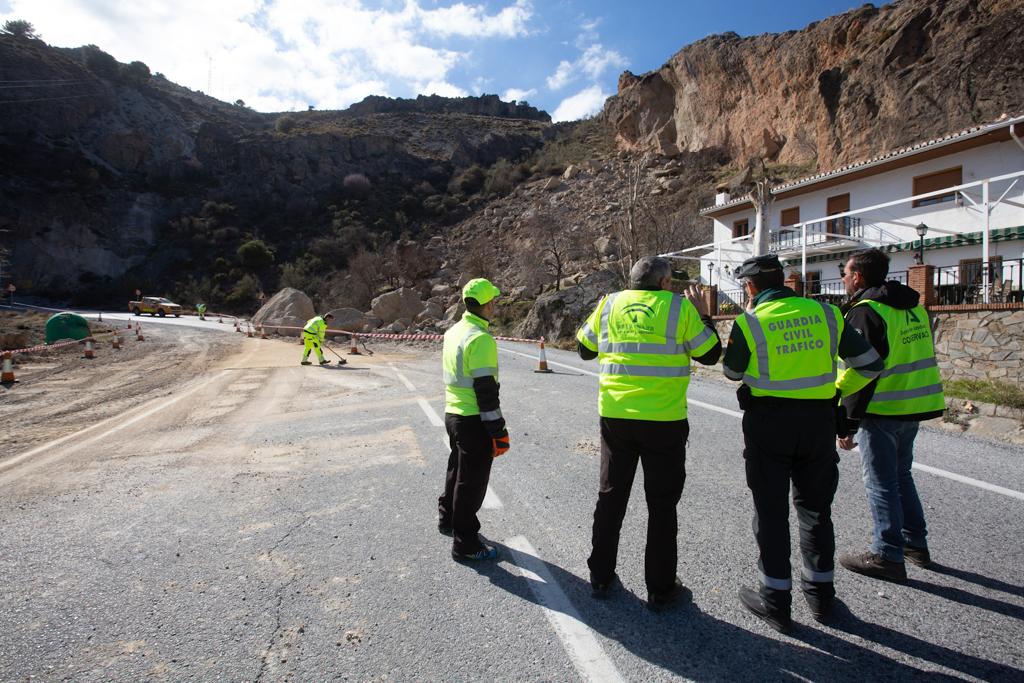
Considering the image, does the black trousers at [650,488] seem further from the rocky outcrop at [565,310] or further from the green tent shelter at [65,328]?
the green tent shelter at [65,328]

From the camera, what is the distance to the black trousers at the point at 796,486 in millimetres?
2609

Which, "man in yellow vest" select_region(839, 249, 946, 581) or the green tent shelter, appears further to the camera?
the green tent shelter

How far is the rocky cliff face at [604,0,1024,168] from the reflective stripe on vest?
118 ft

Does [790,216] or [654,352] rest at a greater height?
[790,216]

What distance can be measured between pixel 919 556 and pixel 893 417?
844 mm

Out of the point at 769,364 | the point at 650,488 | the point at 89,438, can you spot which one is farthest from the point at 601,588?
the point at 89,438

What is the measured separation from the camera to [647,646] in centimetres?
246

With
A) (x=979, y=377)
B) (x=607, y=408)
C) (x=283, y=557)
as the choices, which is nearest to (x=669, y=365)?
(x=607, y=408)

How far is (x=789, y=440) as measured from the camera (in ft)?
8.55

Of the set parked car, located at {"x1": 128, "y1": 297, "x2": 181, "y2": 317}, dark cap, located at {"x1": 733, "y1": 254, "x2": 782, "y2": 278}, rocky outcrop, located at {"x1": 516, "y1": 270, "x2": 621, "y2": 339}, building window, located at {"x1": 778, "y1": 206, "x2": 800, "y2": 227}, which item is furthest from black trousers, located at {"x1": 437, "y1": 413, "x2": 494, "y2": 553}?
parked car, located at {"x1": 128, "y1": 297, "x2": 181, "y2": 317}

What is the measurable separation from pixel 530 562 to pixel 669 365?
1.55 m

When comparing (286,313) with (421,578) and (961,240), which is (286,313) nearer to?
(421,578)

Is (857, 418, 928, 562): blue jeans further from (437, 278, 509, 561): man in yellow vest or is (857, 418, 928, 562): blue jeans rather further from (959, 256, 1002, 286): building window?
(959, 256, 1002, 286): building window

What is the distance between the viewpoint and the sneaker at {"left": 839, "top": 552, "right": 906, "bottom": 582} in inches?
118
